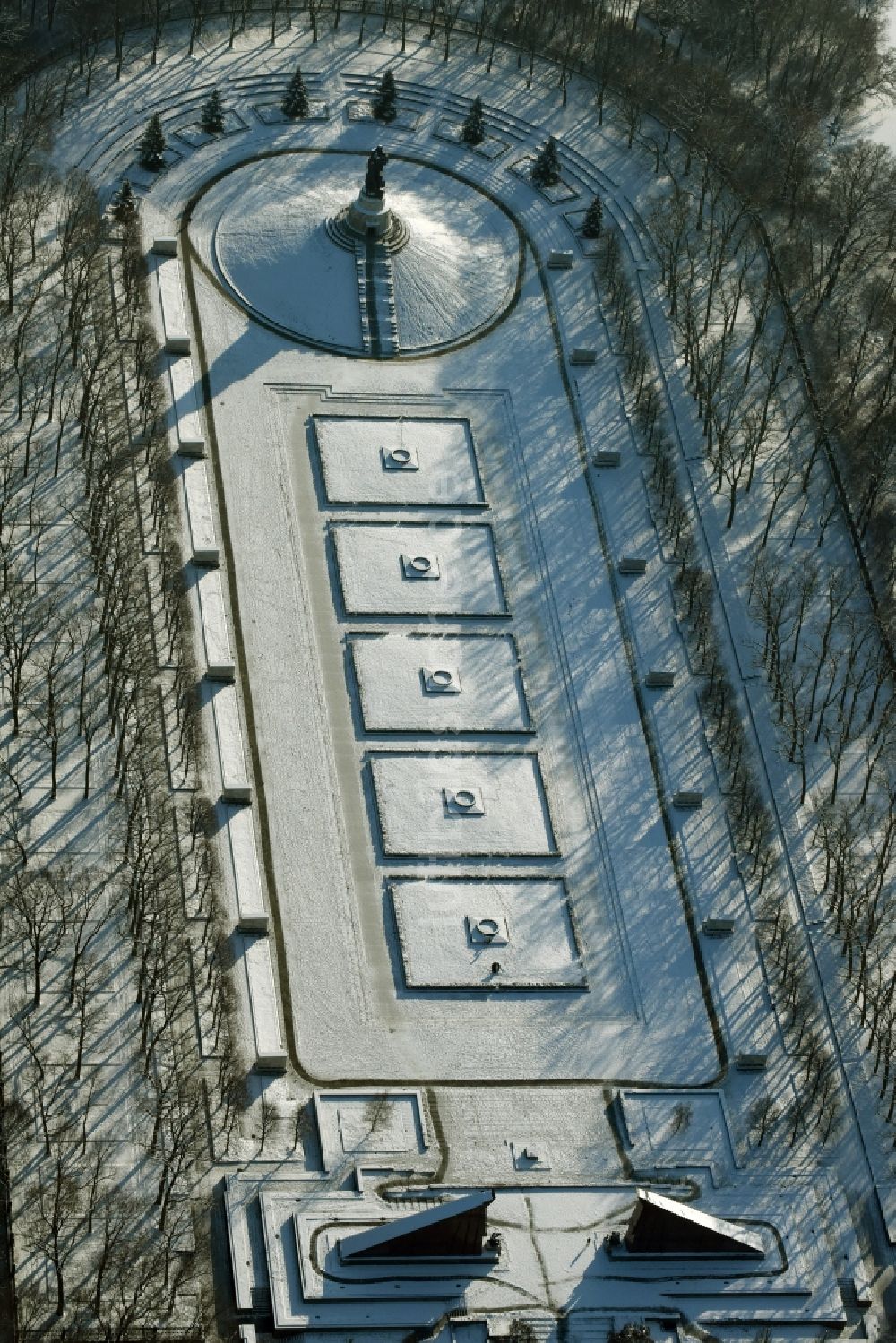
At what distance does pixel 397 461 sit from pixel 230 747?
996 inches

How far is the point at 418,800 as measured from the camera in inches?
6516

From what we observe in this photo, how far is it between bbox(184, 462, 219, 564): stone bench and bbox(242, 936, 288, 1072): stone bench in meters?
26.2

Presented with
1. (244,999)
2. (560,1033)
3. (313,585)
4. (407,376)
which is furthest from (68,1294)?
(407,376)

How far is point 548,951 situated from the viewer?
15962 cm

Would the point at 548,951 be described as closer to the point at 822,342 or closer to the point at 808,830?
the point at 808,830

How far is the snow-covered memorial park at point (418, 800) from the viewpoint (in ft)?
479

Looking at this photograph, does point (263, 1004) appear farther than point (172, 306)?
No

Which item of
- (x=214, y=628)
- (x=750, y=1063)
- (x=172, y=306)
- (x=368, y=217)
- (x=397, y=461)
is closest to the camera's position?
(x=750, y=1063)

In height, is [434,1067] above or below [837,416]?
below

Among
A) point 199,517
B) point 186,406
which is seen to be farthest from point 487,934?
point 186,406

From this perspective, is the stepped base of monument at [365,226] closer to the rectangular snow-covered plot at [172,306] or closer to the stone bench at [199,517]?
the rectangular snow-covered plot at [172,306]

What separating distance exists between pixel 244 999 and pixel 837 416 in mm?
59598

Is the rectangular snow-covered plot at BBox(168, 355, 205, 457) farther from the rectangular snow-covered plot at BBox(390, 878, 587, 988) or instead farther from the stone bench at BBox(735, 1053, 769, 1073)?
the stone bench at BBox(735, 1053, 769, 1073)

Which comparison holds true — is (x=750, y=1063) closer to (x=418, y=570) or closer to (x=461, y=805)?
(x=461, y=805)
